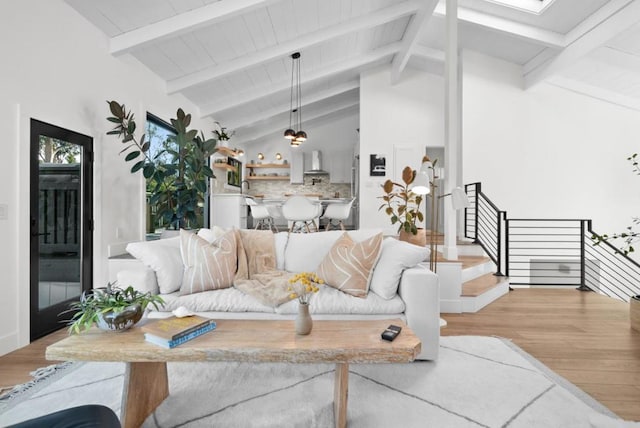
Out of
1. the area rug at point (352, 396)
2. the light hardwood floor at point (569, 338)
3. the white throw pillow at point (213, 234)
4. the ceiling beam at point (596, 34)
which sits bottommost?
the light hardwood floor at point (569, 338)

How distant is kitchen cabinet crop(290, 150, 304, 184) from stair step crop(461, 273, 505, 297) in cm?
581

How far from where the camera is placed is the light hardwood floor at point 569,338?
82.4 inches

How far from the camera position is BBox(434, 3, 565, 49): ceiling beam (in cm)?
516

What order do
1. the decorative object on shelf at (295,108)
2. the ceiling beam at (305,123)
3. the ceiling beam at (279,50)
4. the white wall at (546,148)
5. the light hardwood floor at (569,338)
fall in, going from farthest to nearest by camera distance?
the ceiling beam at (305,123) < the decorative object on shelf at (295,108) < the white wall at (546,148) < the ceiling beam at (279,50) < the light hardwood floor at (569,338)

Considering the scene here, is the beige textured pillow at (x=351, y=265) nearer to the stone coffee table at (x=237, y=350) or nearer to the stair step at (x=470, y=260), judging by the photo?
the stone coffee table at (x=237, y=350)

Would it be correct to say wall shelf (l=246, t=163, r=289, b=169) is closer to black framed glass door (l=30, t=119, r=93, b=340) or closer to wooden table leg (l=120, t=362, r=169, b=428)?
black framed glass door (l=30, t=119, r=93, b=340)

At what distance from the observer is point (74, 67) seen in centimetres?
329

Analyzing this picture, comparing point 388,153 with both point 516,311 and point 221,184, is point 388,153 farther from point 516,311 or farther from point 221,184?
point 516,311

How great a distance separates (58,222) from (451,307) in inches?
158

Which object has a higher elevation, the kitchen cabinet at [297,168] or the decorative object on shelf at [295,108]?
the decorative object on shelf at [295,108]

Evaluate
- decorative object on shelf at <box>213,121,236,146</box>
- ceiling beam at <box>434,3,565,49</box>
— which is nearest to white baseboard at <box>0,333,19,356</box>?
decorative object on shelf at <box>213,121,236,146</box>

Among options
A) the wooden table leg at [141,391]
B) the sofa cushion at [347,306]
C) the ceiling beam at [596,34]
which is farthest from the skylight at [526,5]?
→ the wooden table leg at [141,391]

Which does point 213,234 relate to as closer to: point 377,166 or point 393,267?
point 393,267

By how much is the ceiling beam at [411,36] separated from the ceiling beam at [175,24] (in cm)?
257
